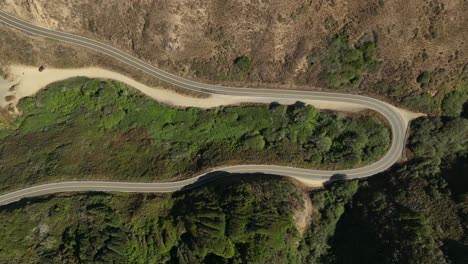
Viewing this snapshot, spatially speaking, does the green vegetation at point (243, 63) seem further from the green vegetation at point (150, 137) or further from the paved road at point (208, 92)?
the green vegetation at point (150, 137)

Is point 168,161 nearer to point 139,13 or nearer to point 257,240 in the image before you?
point 257,240

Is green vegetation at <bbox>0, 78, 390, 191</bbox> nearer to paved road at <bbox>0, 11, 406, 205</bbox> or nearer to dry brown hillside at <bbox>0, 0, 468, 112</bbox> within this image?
paved road at <bbox>0, 11, 406, 205</bbox>

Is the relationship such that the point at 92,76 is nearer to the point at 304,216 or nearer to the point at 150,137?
the point at 150,137

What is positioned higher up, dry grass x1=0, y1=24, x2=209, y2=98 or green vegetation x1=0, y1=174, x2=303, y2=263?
dry grass x1=0, y1=24, x2=209, y2=98

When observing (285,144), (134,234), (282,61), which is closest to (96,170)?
(134,234)

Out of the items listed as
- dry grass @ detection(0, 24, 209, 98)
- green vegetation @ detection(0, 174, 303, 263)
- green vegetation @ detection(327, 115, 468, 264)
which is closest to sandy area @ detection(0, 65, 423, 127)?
dry grass @ detection(0, 24, 209, 98)

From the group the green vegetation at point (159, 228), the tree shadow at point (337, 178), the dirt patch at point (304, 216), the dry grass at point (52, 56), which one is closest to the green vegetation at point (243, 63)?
the dry grass at point (52, 56)
